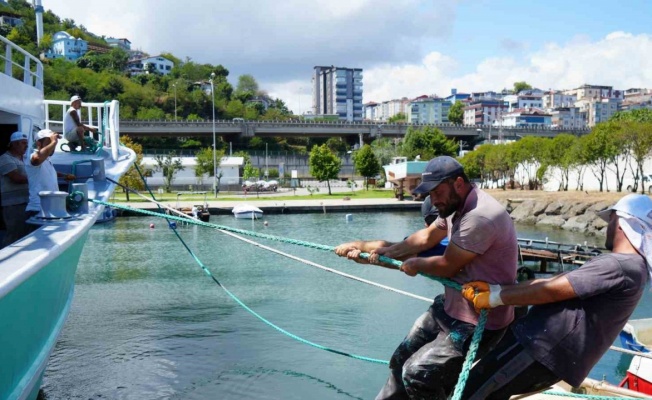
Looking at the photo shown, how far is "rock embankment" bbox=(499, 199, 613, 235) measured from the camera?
1705 inches

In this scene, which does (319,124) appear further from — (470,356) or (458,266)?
(470,356)

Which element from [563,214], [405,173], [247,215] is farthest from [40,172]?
[405,173]

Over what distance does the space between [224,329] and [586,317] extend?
13640 mm

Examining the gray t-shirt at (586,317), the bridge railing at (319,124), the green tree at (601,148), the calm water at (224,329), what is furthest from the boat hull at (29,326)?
the bridge railing at (319,124)

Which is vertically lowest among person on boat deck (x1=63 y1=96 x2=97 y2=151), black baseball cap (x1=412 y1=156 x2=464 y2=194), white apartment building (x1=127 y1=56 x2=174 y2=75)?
black baseball cap (x1=412 y1=156 x2=464 y2=194)

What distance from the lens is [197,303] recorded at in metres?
19.6

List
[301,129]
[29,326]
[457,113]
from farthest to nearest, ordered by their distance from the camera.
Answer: [457,113] < [301,129] < [29,326]

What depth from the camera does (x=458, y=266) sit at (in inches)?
159

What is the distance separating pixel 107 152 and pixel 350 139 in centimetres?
11844

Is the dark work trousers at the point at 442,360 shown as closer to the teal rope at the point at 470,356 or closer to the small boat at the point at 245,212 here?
the teal rope at the point at 470,356

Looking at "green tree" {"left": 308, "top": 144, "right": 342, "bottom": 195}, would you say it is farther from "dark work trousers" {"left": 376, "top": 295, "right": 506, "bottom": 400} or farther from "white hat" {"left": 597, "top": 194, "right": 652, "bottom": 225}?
"white hat" {"left": 597, "top": 194, "right": 652, "bottom": 225}

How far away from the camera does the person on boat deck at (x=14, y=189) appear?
24.1 ft

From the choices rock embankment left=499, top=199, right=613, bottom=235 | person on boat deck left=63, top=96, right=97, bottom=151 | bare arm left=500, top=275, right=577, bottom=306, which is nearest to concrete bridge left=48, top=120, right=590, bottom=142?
rock embankment left=499, top=199, right=613, bottom=235

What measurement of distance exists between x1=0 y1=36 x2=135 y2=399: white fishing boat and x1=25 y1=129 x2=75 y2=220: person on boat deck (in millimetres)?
323
